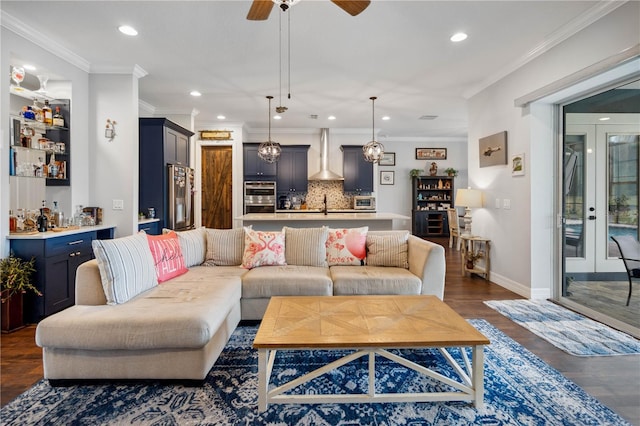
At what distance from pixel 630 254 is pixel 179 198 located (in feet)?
18.6

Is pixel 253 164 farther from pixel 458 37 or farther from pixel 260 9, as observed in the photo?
pixel 260 9

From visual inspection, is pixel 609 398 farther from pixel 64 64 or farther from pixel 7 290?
pixel 64 64

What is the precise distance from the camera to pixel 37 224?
3.35m

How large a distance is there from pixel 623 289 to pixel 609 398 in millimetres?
1723

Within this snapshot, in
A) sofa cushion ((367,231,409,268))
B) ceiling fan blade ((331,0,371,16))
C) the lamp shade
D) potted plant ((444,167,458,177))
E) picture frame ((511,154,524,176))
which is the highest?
ceiling fan blade ((331,0,371,16))

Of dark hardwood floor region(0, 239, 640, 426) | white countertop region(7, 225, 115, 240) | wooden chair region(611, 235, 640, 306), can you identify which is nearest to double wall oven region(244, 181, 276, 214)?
white countertop region(7, 225, 115, 240)

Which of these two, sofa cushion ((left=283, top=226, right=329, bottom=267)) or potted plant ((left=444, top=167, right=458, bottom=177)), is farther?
potted plant ((left=444, top=167, right=458, bottom=177))

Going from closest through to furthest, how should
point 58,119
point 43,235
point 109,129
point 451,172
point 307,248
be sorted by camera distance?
point 43,235, point 307,248, point 58,119, point 109,129, point 451,172

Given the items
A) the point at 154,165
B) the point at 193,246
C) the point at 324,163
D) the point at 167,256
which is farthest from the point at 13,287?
the point at 324,163

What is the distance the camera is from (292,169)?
7688mm

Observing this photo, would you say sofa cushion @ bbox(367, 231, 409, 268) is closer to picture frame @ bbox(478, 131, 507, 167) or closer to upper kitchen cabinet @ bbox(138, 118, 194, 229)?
picture frame @ bbox(478, 131, 507, 167)

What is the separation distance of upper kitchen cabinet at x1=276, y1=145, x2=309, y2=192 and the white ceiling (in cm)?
215

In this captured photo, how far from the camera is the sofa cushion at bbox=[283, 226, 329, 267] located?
3.42 metres

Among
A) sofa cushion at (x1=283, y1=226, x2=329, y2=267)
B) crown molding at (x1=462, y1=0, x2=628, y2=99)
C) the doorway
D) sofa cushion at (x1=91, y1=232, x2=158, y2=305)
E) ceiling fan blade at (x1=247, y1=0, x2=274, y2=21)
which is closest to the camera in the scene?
ceiling fan blade at (x1=247, y1=0, x2=274, y2=21)
